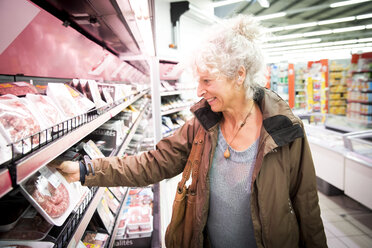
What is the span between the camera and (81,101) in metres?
1.17

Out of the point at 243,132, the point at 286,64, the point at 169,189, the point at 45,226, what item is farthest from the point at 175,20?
the point at 45,226

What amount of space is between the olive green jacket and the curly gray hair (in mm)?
212

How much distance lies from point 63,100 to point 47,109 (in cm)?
15

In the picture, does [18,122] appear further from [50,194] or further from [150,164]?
[150,164]

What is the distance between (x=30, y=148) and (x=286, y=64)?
10674 mm

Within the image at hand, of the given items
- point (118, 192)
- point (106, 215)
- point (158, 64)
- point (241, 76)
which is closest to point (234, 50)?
point (241, 76)

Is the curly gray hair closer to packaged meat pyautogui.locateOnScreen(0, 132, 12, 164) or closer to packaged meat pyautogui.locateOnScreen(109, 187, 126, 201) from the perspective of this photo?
packaged meat pyautogui.locateOnScreen(0, 132, 12, 164)

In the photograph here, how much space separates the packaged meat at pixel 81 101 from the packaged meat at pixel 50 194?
313 mm

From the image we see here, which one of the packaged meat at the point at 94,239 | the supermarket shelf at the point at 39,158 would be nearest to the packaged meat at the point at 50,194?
the supermarket shelf at the point at 39,158

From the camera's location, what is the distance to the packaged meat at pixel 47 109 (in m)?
0.85

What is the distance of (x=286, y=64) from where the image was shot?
32.4ft

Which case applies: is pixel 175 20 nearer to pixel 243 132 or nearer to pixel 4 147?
pixel 243 132

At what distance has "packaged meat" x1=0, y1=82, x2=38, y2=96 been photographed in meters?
0.86

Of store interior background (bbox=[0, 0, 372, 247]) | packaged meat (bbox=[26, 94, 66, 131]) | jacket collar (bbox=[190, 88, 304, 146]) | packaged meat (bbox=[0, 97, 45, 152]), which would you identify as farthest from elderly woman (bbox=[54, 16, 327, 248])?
packaged meat (bbox=[0, 97, 45, 152])
